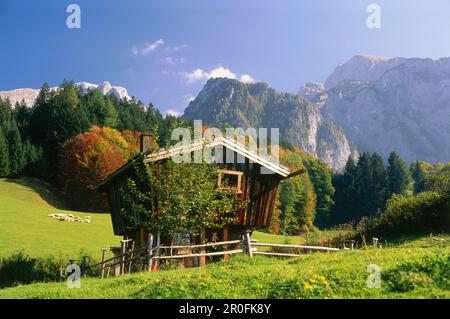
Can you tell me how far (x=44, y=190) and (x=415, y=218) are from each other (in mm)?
61204

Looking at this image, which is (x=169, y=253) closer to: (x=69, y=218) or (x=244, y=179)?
(x=244, y=179)

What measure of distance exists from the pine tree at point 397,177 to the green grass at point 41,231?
72.9m

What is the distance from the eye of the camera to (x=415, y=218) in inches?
1460

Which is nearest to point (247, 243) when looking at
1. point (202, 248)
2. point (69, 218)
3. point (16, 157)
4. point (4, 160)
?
point (202, 248)

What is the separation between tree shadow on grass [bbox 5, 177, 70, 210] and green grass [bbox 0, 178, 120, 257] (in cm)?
53

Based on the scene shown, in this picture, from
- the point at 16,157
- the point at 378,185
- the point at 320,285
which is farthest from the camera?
the point at 378,185

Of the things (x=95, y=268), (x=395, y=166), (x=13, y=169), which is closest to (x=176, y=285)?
(x=95, y=268)

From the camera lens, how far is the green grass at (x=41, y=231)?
1629 inches

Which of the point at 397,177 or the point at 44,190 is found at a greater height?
the point at 397,177

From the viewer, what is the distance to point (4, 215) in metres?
55.5

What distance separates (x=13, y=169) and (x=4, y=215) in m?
35.3

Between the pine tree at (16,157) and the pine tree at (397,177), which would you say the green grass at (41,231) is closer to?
the pine tree at (16,157)

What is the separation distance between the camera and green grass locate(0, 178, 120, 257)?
4138 cm

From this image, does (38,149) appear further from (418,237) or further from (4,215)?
(418,237)
